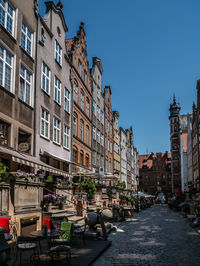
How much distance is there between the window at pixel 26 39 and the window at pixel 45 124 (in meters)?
3.76

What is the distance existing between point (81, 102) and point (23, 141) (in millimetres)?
13646

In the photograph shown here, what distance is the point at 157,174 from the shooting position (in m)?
113

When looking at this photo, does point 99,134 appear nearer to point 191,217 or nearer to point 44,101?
point 191,217

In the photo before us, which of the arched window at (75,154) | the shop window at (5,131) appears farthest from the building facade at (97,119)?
the shop window at (5,131)

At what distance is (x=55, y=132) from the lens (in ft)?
69.9

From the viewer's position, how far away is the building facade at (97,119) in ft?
113

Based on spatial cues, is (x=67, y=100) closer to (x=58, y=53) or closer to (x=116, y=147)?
(x=58, y=53)

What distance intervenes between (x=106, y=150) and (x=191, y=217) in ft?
58.8

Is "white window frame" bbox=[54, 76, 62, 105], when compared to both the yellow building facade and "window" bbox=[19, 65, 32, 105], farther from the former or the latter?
the yellow building facade

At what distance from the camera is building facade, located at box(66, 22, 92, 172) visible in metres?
26.9

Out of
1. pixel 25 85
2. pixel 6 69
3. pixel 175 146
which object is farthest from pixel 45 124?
pixel 175 146

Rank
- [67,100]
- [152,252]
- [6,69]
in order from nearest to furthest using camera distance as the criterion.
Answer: [152,252], [6,69], [67,100]

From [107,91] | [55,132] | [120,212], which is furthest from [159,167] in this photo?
[55,132]

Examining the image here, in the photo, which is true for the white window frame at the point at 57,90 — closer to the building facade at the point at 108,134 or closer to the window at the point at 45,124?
the window at the point at 45,124
